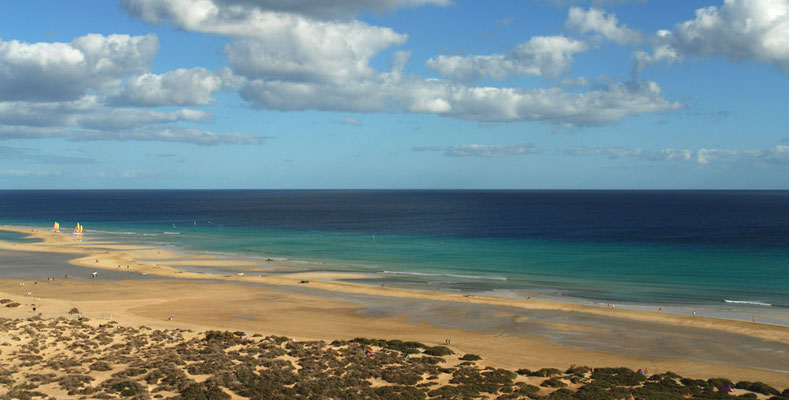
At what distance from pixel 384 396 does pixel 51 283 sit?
52941mm

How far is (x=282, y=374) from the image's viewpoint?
99.8 feet

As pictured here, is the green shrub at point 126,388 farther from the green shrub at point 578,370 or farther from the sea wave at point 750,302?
the sea wave at point 750,302

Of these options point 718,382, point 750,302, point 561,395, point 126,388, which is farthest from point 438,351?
point 750,302

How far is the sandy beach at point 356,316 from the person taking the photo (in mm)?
35969

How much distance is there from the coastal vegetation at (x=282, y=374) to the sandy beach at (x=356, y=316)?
263cm

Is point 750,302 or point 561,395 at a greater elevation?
point 750,302

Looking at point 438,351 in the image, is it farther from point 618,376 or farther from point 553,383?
point 618,376

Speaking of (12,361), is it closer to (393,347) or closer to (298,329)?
(298,329)

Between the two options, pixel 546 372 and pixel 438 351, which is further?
Result: pixel 438 351

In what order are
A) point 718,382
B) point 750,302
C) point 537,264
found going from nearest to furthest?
point 718,382, point 750,302, point 537,264

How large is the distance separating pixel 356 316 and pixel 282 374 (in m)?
18.2

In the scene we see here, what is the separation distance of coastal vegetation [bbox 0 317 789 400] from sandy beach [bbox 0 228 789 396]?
2630 millimetres

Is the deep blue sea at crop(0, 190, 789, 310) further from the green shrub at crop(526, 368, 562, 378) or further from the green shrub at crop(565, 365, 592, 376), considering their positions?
the green shrub at crop(526, 368, 562, 378)

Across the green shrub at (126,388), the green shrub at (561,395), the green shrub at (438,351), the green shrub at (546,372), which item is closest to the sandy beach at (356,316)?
the green shrub at (438,351)
